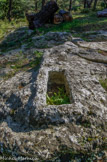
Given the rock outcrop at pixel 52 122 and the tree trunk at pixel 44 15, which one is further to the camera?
the tree trunk at pixel 44 15

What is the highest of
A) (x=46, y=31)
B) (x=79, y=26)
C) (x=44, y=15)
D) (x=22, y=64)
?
(x=44, y=15)

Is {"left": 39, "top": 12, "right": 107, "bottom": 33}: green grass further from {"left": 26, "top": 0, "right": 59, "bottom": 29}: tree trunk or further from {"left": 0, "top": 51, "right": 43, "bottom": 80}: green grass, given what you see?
{"left": 0, "top": 51, "right": 43, "bottom": 80}: green grass

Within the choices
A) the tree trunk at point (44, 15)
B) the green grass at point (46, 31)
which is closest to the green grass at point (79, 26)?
the green grass at point (46, 31)

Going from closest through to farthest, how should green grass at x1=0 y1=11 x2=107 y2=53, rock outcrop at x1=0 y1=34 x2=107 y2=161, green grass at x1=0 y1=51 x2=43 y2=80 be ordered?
rock outcrop at x1=0 y1=34 x2=107 y2=161, green grass at x1=0 y1=51 x2=43 y2=80, green grass at x1=0 y1=11 x2=107 y2=53

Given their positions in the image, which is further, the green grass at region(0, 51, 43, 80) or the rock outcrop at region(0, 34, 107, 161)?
the green grass at region(0, 51, 43, 80)

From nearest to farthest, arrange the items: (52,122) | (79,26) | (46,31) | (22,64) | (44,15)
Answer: (52,122), (22,64), (46,31), (79,26), (44,15)

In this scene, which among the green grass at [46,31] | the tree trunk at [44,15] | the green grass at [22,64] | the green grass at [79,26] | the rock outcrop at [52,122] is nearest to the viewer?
the rock outcrop at [52,122]

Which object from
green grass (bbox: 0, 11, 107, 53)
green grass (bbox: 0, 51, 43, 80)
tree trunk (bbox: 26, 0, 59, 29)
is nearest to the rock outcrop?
green grass (bbox: 0, 51, 43, 80)

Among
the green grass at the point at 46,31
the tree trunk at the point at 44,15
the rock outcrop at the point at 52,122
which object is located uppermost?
the tree trunk at the point at 44,15

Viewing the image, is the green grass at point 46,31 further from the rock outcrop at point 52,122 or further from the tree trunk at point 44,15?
the rock outcrop at point 52,122

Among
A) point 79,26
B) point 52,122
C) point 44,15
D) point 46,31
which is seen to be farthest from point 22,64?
point 44,15

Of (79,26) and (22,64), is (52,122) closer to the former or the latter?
(22,64)

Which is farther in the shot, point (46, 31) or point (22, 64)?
point (46, 31)

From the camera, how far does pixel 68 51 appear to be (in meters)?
3.80
